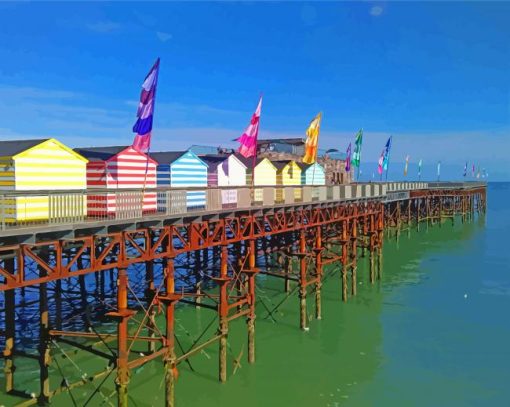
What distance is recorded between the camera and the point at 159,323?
79.7 ft

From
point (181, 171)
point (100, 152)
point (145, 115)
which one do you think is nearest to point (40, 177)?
point (145, 115)

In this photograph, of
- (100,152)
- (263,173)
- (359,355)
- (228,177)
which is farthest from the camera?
(263,173)

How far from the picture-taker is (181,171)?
71.3 feet

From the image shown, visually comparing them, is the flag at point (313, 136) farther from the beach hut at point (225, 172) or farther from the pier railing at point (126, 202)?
the beach hut at point (225, 172)

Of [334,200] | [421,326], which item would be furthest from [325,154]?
[421,326]

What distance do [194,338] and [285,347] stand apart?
4.13 meters

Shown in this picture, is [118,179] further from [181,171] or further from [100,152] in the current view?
[181,171]

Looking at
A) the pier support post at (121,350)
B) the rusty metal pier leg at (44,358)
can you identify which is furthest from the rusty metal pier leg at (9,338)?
the pier support post at (121,350)

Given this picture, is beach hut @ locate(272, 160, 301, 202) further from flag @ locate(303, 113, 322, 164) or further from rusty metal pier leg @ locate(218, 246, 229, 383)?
rusty metal pier leg @ locate(218, 246, 229, 383)

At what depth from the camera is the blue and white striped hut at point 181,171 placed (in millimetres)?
21109

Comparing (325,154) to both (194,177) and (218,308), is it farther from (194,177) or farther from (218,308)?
(218,308)

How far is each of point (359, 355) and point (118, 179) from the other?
11825 millimetres

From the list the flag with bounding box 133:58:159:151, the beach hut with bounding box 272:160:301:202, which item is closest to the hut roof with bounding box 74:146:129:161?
the flag with bounding box 133:58:159:151

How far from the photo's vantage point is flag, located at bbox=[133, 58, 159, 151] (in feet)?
56.1
